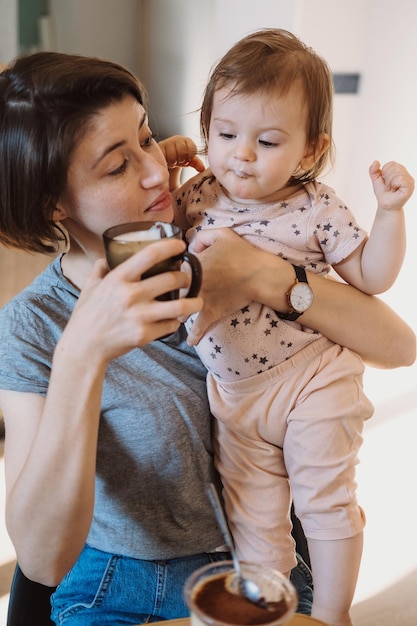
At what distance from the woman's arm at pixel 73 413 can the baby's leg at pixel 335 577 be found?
1.49 feet

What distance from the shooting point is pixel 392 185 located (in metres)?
1.26

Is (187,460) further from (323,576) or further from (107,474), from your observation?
(323,576)

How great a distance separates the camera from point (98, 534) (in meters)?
1.33

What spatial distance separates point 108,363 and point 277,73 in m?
0.61

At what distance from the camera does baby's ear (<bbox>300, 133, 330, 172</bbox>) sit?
4.56 ft

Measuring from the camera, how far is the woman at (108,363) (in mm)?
1165

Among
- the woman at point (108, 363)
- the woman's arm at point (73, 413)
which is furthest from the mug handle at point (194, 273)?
the woman at point (108, 363)

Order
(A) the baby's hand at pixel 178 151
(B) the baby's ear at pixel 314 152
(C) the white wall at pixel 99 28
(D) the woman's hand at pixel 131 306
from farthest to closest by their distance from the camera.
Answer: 1. (C) the white wall at pixel 99 28
2. (A) the baby's hand at pixel 178 151
3. (B) the baby's ear at pixel 314 152
4. (D) the woman's hand at pixel 131 306

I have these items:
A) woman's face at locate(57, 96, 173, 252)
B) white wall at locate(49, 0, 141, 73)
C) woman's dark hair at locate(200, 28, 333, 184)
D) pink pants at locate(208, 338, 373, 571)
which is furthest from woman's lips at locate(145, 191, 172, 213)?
Answer: white wall at locate(49, 0, 141, 73)

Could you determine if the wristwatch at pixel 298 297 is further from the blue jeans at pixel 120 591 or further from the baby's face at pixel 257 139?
the blue jeans at pixel 120 591

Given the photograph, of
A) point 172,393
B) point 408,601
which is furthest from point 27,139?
point 408,601

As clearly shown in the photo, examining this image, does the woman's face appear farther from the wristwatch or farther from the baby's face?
the wristwatch

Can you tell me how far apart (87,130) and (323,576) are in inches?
36.1

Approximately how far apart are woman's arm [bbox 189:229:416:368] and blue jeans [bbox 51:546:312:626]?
0.44 meters
